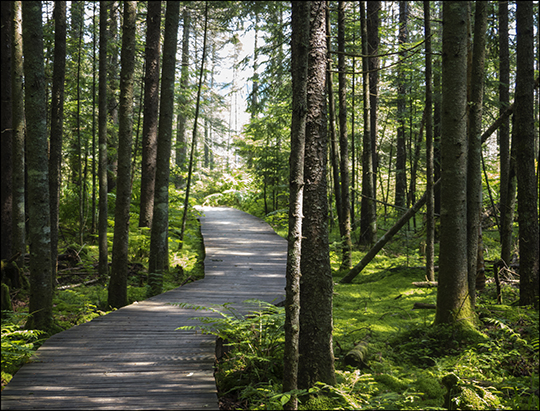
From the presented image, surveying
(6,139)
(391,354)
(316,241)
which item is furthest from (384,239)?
(6,139)

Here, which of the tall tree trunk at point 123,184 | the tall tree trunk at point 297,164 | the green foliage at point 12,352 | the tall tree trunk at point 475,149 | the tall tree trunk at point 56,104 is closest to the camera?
the tall tree trunk at point 297,164

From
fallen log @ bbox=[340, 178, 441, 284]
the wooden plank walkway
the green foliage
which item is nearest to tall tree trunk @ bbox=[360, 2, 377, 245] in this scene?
fallen log @ bbox=[340, 178, 441, 284]

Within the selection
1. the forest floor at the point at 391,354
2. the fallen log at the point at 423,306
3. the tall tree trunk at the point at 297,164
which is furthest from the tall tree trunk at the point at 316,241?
the fallen log at the point at 423,306

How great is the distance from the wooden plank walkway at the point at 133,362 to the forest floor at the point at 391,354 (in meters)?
0.33

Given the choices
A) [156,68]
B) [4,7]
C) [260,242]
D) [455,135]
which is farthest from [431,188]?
[4,7]

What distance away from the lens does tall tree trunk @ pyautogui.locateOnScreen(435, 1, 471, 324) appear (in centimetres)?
500

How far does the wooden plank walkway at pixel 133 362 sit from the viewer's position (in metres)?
3.35

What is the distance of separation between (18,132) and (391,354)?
25.4 feet

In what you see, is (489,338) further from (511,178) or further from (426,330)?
(511,178)

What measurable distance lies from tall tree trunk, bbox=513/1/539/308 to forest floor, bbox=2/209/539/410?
1.78 feet

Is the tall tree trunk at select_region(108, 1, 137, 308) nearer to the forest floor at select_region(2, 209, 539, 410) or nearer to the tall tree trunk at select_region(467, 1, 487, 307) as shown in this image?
the forest floor at select_region(2, 209, 539, 410)

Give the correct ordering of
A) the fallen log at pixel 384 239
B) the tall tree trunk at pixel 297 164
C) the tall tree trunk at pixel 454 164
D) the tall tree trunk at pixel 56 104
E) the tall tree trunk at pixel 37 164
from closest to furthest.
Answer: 1. the tall tree trunk at pixel 297 164
2. the tall tree trunk at pixel 37 164
3. the tall tree trunk at pixel 454 164
4. the fallen log at pixel 384 239
5. the tall tree trunk at pixel 56 104

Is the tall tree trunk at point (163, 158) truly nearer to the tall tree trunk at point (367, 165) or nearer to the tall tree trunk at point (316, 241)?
the tall tree trunk at point (367, 165)

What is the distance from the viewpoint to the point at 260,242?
12.5m
